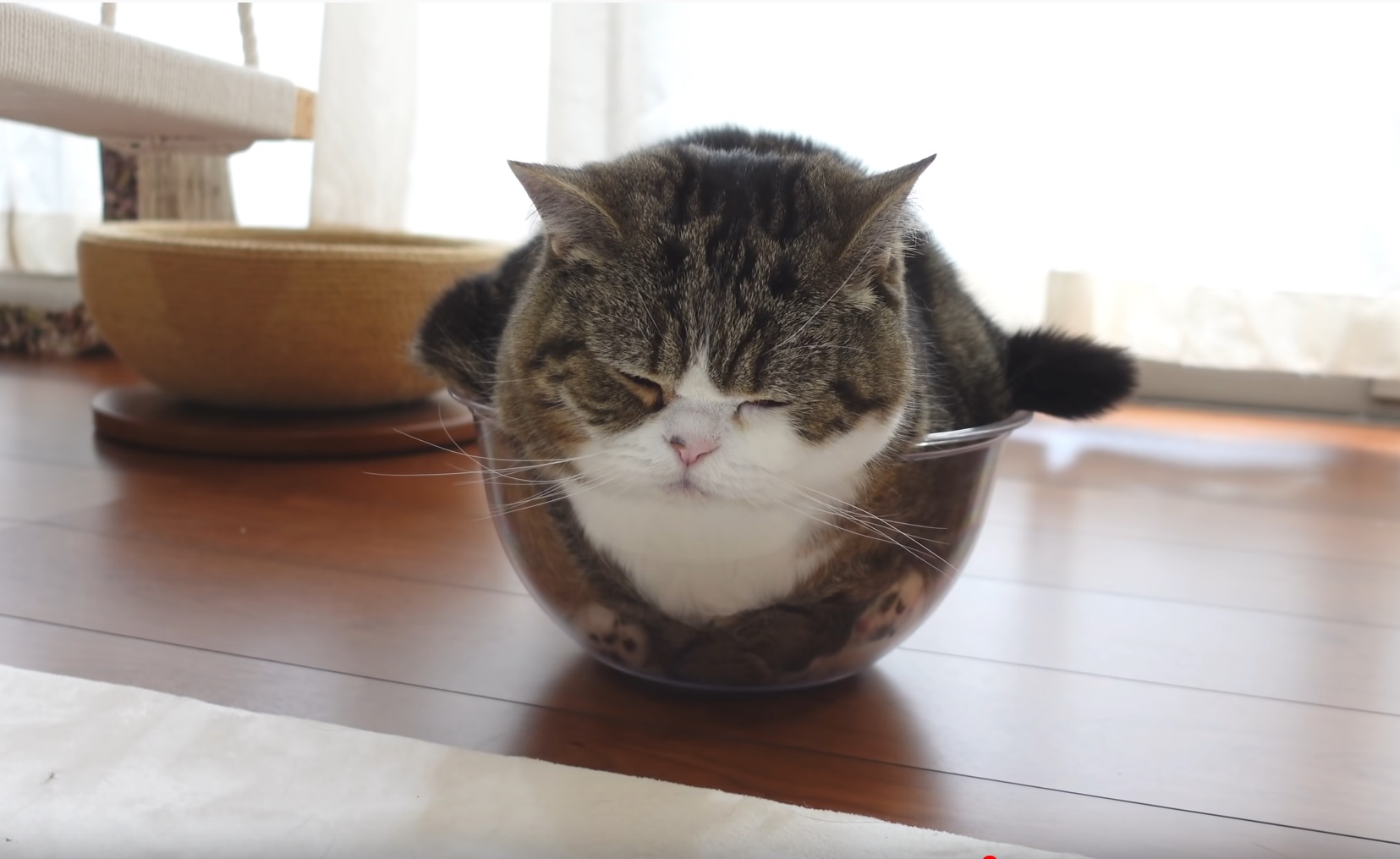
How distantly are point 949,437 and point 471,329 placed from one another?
1.43 ft

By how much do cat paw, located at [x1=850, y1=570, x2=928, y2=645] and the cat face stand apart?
0.12 metres

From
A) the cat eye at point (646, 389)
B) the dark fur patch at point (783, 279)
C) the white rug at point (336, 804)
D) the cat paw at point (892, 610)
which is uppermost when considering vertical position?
the dark fur patch at point (783, 279)

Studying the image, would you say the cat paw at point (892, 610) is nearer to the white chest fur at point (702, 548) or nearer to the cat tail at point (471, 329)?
the white chest fur at point (702, 548)

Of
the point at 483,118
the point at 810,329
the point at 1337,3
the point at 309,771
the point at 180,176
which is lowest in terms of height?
the point at 309,771

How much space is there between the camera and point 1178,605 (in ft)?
3.79

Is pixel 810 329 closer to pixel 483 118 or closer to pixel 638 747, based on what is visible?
pixel 638 747

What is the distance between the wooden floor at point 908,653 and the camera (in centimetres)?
77

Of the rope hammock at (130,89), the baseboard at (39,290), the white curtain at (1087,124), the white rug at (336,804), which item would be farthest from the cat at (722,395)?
the baseboard at (39,290)

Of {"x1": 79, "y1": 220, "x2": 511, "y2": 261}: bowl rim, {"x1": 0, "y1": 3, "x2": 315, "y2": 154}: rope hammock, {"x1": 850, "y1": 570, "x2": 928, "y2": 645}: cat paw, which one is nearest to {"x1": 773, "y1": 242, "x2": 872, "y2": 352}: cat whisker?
{"x1": 850, "y1": 570, "x2": 928, "y2": 645}: cat paw

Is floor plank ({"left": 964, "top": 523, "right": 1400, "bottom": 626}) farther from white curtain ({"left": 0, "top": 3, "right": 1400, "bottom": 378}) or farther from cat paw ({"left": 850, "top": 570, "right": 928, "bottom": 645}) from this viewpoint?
white curtain ({"left": 0, "top": 3, "right": 1400, "bottom": 378})

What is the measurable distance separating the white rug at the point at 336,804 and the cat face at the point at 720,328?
208 mm

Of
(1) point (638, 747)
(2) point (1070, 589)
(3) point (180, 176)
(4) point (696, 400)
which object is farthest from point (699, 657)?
(3) point (180, 176)

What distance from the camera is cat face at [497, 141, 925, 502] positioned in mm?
707

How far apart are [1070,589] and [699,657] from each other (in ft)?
1.81
